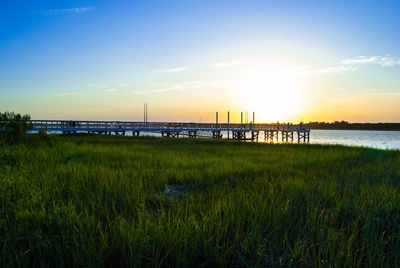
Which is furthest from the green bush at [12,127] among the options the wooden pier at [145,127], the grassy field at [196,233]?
the wooden pier at [145,127]

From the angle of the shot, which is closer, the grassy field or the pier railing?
the grassy field

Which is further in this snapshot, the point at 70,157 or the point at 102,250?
the point at 70,157

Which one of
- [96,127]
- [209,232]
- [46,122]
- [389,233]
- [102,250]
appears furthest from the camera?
[96,127]

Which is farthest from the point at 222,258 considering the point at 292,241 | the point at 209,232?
the point at 292,241

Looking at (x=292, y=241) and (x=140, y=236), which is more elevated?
(x=140, y=236)

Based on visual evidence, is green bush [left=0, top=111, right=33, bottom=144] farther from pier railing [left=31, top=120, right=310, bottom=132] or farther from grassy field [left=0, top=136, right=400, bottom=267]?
pier railing [left=31, top=120, right=310, bottom=132]

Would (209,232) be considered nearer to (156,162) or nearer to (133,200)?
(133,200)

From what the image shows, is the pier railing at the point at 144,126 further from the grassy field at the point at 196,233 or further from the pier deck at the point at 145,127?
the grassy field at the point at 196,233

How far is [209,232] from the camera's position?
8.30ft

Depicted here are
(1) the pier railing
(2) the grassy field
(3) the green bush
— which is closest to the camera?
(2) the grassy field

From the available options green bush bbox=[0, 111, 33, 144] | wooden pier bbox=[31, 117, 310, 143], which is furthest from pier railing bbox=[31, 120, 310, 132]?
green bush bbox=[0, 111, 33, 144]

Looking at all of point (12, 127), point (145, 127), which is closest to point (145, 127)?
point (145, 127)

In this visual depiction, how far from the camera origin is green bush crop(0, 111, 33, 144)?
10.7 meters

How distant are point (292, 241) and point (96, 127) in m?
38.7
